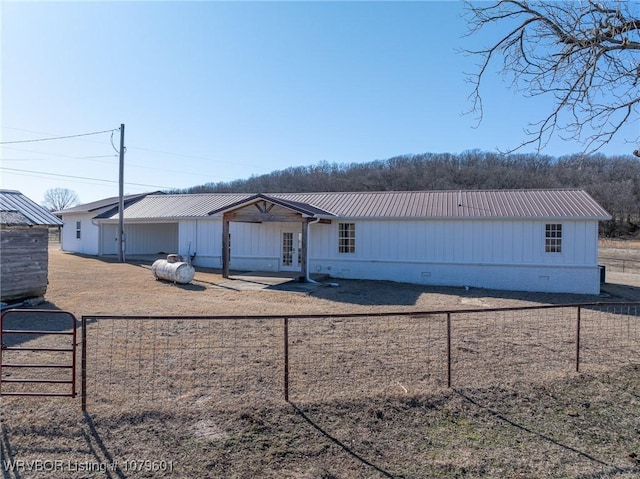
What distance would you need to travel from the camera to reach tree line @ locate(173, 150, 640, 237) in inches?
2238

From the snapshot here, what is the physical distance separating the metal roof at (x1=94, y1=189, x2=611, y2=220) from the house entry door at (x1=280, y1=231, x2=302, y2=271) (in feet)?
5.36

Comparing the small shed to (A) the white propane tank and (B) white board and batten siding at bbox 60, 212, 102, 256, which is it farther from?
(B) white board and batten siding at bbox 60, 212, 102, 256

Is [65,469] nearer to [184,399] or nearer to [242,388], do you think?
[184,399]

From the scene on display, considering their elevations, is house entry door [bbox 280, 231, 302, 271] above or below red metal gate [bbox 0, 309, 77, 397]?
above

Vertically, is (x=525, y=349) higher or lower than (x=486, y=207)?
lower

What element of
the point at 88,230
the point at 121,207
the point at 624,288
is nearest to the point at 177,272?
the point at 121,207

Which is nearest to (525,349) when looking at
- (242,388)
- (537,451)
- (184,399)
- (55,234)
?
(537,451)

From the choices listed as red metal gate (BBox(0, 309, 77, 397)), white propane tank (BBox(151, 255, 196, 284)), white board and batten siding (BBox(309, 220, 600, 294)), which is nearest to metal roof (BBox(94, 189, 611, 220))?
white board and batten siding (BBox(309, 220, 600, 294))

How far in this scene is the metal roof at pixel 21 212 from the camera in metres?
10.8

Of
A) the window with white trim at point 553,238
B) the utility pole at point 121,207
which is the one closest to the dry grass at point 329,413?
the window with white trim at point 553,238

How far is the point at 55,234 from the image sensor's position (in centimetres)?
4981

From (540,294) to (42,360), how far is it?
14901mm

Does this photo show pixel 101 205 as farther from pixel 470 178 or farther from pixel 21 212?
pixel 470 178

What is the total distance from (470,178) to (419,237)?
58313mm
